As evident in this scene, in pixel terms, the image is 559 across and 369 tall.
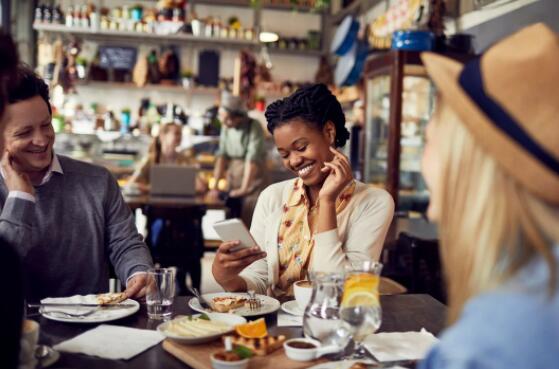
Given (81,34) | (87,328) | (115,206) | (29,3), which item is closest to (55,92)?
(81,34)

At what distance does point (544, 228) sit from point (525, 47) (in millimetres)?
259

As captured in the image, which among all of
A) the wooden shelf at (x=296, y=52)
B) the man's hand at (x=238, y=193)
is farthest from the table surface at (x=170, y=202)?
the wooden shelf at (x=296, y=52)

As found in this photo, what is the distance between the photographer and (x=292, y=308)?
177cm

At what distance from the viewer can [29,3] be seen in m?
8.41

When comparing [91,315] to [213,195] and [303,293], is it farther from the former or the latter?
[213,195]

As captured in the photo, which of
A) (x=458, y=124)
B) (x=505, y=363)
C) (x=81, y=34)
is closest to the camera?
(x=505, y=363)

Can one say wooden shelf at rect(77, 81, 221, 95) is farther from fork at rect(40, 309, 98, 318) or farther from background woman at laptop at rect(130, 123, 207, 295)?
fork at rect(40, 309, 98, 318)

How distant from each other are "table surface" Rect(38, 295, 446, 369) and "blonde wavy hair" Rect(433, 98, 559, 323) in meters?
0.75

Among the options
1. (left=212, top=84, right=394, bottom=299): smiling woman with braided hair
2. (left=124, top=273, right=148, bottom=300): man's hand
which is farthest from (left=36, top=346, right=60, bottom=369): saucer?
(left=212, top=84, right=394, bottom=299): smiling woman with braided hair

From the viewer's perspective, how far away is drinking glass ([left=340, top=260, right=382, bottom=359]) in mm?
1344

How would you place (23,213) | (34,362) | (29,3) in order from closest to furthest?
(34,362), (23,213), (29,3)

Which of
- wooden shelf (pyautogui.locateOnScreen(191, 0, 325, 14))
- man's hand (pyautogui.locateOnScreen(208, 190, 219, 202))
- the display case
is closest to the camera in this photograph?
the display case

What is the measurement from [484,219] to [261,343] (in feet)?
2.44

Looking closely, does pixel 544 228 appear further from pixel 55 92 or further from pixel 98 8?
pixel 98 8
